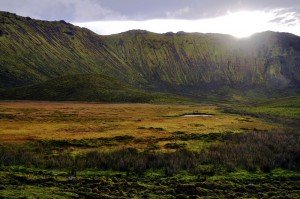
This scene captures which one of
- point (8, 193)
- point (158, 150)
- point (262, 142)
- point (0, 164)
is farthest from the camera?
point (262, 142)

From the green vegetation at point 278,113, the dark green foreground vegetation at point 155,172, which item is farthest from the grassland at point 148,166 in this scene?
the green vegetation at point 278,113

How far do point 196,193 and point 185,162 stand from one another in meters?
11.1

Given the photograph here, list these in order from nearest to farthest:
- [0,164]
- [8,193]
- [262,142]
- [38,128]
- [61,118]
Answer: [8,193] → [0,164] → [262,142] → [38,128] → [61,118]

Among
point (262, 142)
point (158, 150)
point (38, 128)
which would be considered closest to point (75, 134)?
point (38, 128)

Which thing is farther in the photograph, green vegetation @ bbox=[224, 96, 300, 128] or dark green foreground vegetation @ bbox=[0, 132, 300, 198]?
green vegetation @ bbox=[224, 96, 300, 128]

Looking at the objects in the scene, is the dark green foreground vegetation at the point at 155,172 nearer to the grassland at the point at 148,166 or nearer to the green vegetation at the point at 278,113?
the grassland at the point at 148,166

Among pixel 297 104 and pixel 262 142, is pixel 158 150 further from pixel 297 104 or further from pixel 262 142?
pixel 297 104

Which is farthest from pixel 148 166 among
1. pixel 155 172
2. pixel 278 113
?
pixel 278 113

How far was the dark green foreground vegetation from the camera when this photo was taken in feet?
121

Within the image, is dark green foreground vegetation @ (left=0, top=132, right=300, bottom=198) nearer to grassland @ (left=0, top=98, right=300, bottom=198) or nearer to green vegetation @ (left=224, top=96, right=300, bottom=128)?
grassland @ (left=0, top=98, right=300, bottom=198)

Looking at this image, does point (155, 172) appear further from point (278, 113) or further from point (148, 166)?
point (278, 113)

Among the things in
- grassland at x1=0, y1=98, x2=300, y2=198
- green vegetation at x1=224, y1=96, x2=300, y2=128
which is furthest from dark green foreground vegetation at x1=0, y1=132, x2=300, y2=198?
green vegetation at x1=224, y1=96, x2=300, y2=128

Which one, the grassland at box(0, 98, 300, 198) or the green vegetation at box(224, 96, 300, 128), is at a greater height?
the grassland at box(0, 98, 300, 198)

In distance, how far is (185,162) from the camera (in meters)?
47.9
